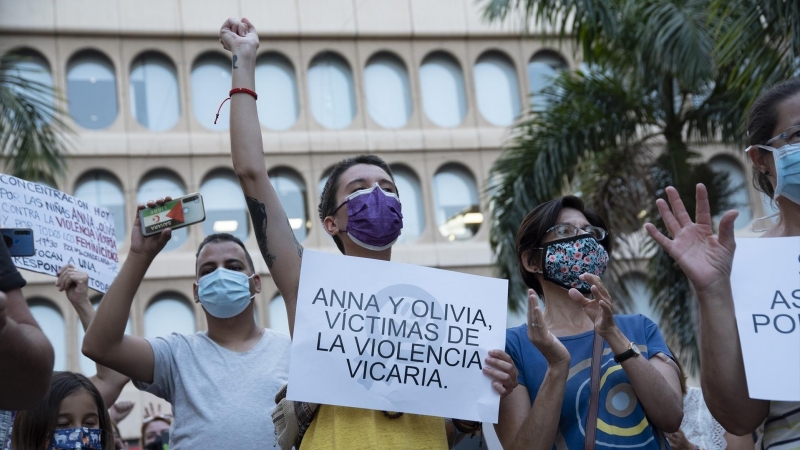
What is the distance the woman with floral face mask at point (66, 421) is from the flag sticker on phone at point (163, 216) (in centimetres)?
75

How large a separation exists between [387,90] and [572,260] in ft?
64.3

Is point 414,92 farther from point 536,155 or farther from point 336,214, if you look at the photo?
point 336,214

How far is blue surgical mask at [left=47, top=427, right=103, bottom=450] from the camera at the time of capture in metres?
3.89

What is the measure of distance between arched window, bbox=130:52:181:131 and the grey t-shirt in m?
18.4

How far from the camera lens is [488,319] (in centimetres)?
328

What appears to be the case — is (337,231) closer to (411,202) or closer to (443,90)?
(411,202)

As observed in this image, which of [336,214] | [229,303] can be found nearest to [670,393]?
[336,214]

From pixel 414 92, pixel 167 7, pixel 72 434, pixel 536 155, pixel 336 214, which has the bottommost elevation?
pixel 72 434

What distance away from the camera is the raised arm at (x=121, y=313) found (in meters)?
3.77

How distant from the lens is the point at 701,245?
284 centimetres

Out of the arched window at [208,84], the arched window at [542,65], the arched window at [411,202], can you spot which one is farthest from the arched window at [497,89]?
the arched window at [208,84]

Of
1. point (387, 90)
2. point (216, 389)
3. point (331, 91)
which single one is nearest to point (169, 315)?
point (331, 91)

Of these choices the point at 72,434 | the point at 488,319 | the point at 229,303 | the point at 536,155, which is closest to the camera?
the point at 488,319

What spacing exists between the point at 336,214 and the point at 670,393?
1.24m
